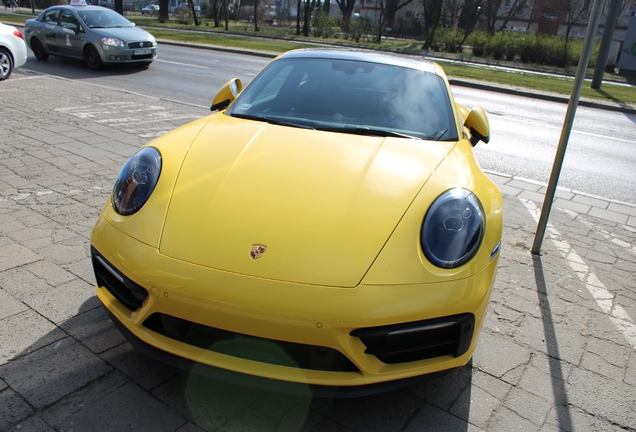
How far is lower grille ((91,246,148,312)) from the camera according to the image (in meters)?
2.20

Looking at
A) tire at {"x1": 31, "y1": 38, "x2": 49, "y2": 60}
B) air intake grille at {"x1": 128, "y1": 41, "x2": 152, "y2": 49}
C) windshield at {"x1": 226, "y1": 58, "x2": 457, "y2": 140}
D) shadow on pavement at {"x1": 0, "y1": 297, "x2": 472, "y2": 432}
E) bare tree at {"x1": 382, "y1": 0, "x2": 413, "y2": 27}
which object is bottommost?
shadow on pavement at {"x1": 0, "y1": 297, "x2": 472, "y2": 432}

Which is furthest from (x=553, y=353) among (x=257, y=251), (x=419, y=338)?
(x=257, y=251)

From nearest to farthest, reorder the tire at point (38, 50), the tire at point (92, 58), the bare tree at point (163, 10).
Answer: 1. the tire at point (92, 58)
2. the tire at point (38, 50)
3. the bare tree at point (163, 10)

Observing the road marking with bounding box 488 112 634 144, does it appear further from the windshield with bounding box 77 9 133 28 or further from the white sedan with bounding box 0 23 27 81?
the windshield with bounding box 77 9 133 28

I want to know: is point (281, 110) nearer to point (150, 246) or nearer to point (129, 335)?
point (150, 246)

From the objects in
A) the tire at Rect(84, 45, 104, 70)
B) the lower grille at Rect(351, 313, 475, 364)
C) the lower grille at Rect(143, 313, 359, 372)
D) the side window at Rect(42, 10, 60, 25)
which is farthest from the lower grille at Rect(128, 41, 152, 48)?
the lower grille at Rect(351, 313, 475, 364)

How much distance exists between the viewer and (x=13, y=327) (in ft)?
8.88

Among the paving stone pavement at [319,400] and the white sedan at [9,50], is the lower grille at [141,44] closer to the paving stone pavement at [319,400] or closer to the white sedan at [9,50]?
the white sedan at [9,50]

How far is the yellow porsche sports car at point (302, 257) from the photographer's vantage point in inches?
78.5

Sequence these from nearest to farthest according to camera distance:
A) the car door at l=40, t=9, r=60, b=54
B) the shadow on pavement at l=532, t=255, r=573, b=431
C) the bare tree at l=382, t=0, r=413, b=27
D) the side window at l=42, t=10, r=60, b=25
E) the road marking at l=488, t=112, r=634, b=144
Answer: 1. the shadow on pavement at l=532, t=255, r=573, b=431
2. the road marking at l=488, t=112, r=634, b=144
3. the car door at l=40, t=9, r=60, b=54
4. the side window at l=42, t=10, r=60, b=25
5. the bare tree at l=382, t=0, r=413, b=27

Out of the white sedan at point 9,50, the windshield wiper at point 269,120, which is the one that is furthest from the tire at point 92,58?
the windshield wiper at point 269,120

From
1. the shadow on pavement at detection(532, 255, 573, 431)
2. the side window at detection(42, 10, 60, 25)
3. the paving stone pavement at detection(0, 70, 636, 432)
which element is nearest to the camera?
the paving stone pavement at detection(0, 70, 636, 432)

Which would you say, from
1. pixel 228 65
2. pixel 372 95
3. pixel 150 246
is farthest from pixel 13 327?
pixel 228 65

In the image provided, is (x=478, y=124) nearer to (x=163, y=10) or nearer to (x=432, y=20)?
(x=432, y=20)
